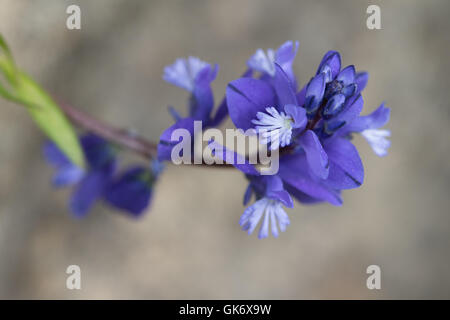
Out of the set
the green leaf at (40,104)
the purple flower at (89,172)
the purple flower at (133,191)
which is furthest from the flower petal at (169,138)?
the purple flower at (89,172)

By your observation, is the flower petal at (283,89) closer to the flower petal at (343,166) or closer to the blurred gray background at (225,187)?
the flower petal at (343,166)

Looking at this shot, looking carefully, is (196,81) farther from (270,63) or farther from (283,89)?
(283,89)

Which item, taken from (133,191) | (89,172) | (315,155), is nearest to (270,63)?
(315,155)

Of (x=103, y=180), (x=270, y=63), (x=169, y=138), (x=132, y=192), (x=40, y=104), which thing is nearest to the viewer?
(x=169, y=138)

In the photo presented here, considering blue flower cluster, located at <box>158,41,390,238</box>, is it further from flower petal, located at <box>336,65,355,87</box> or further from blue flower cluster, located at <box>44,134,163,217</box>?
blue flower cluster, located at <box>44,134,163,217</box>
